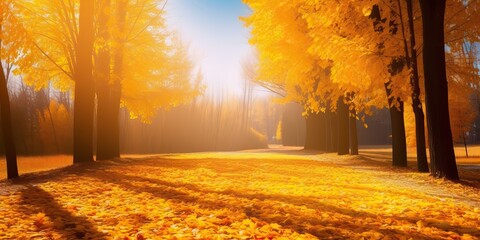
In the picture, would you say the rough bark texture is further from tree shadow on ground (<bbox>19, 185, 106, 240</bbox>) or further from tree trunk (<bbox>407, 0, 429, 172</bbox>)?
tree shadow on ground (<bbox>19, 185, 106, 240</bbox>)

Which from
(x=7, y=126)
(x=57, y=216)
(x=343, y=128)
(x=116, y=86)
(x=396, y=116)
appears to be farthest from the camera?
(x=343, y=128)

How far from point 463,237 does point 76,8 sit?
13.7 metres

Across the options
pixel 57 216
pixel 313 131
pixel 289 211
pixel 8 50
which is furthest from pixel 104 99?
pixel 313 131

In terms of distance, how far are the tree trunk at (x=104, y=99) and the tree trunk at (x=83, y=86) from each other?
1604mm

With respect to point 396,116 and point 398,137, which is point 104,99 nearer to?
point 396,116

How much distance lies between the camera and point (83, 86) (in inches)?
418

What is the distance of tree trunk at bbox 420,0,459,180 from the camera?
766 cm

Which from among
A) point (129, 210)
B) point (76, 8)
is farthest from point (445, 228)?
point (76, 8)

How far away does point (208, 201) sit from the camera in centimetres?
550

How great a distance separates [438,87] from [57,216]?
724 centimetres

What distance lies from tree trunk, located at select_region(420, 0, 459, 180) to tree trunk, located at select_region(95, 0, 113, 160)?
373 inches

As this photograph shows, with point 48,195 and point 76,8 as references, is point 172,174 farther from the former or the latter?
point 76,8

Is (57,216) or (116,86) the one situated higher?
(116,86)

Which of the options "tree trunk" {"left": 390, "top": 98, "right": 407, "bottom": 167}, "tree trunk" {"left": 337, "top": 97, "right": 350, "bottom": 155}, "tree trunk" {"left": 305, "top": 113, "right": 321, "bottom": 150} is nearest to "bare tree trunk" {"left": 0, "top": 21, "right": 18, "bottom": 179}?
"tree trunk" {"left": 390, "top": 98, "right": 407, "bottom": 167}
